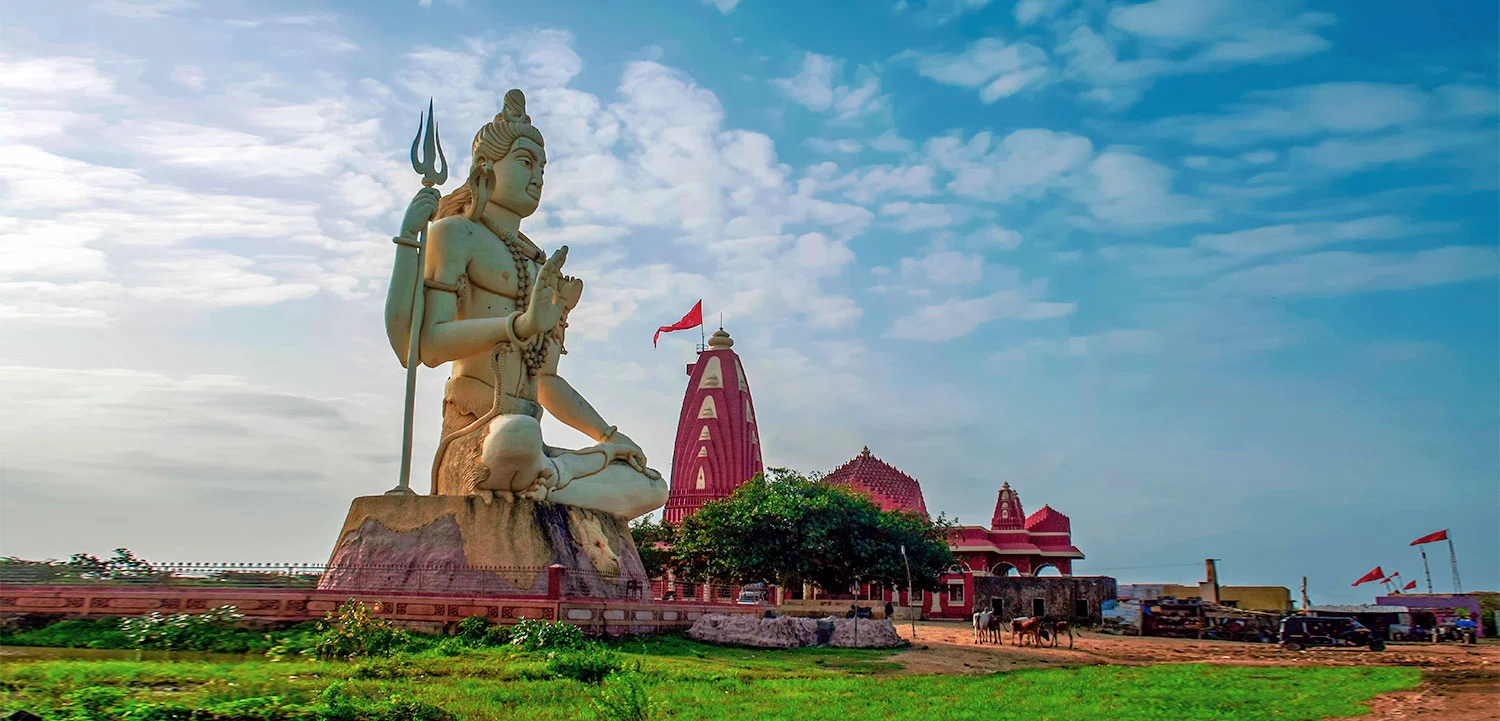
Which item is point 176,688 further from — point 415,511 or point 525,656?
point 415,511

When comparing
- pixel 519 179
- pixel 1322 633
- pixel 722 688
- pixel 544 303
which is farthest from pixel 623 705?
pixel 1322 633

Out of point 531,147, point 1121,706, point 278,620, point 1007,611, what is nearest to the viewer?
point 1121,706

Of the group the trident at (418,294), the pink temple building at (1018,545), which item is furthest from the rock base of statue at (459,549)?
the pink temple building at (1018,545)

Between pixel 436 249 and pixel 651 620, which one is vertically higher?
pixel 436 249

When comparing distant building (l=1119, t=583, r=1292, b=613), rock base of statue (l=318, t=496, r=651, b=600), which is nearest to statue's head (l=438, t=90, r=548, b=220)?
rock base of statue (l=318, t=496, r=651, b=600)

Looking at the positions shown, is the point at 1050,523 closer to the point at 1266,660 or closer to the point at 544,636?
the point at 1266,660

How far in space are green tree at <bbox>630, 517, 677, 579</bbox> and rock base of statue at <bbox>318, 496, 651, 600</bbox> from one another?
17.4 meters

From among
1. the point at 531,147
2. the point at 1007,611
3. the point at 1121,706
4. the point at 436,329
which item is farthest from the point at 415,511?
the point at 1007,611

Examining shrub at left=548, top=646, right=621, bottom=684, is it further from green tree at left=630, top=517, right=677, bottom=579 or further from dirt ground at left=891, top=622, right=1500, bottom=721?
green tree at left=630, top=517, right=677, bottom=579

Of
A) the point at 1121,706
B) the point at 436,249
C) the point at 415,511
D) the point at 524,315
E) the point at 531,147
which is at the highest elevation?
the point at 531,147

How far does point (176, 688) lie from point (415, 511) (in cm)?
621

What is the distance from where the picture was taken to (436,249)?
14195mm

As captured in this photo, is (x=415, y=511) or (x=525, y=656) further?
(x=415, y=511)

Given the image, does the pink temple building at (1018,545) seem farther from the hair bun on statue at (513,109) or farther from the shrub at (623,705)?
the shrub at (623,705)
